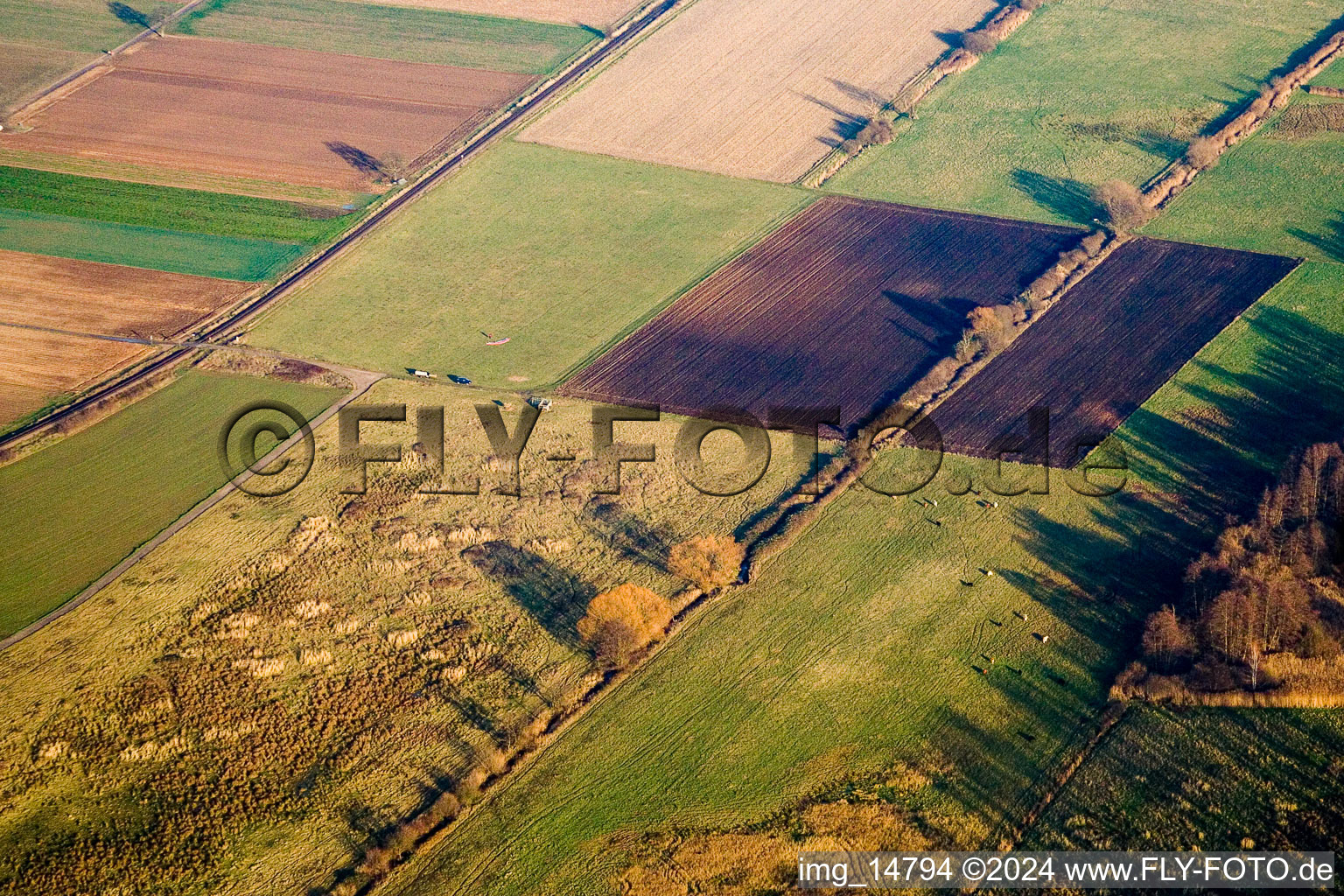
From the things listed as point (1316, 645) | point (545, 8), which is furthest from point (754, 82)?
point (1316, 645)

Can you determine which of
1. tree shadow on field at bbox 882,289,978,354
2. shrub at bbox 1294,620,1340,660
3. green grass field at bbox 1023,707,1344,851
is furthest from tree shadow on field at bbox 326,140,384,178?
shrub at bbox 1294,620,1340,660

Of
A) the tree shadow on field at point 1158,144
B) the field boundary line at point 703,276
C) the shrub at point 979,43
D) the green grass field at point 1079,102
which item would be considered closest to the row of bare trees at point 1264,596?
the green grass field at point 1079,102

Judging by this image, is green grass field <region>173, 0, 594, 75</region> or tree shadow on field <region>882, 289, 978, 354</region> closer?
tree shadow on field <region>882, 289, 978, 354</region>

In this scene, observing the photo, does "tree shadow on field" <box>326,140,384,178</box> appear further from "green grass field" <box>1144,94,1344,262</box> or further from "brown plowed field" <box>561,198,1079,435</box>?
"green grass field" <box>1144,94,1344,262</box>

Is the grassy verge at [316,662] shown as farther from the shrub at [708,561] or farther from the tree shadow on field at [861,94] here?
the tree shadow on field at [861,94]

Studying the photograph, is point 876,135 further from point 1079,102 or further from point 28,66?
point 28,66
